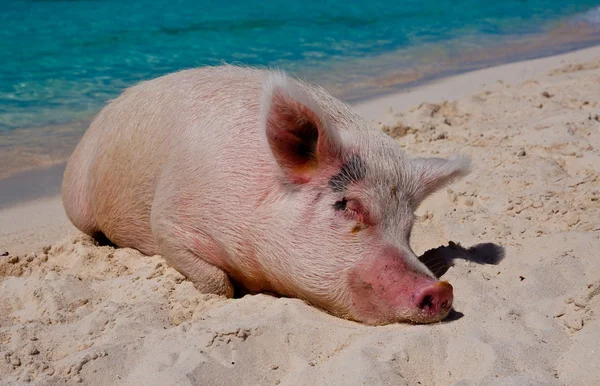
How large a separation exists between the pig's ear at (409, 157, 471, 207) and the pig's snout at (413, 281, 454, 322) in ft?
2.38

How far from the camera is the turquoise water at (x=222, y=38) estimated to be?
11382 mm

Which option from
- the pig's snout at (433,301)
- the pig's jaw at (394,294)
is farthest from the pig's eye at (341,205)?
the pig's snout at (433,301)

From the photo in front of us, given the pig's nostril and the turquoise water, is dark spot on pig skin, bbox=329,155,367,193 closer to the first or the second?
the pig's nostril

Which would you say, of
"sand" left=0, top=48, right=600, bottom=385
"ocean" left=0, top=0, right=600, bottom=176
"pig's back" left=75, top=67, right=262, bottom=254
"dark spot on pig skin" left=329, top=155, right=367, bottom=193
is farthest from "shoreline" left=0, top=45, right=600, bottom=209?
"dark spot on pig skin" left=329, top=155, right=367, bottom=193

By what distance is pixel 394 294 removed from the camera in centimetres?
362

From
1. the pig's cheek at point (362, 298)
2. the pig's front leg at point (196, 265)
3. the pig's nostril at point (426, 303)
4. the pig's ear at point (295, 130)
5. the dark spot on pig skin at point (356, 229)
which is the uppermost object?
the pig's ear at point (295, 130)

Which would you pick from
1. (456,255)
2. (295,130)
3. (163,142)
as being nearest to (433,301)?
(456,255)

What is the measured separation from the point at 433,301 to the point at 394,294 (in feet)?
0.64

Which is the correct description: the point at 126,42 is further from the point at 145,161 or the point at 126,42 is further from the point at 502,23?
the point at 145,161

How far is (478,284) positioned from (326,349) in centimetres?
104

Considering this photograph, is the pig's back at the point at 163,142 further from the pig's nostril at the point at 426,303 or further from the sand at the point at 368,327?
the pig's nostril at the point at 426,303

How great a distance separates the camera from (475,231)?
498 cm

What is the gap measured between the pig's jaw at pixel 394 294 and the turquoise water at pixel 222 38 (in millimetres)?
6595

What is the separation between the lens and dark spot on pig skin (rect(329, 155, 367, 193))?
3.87 m
